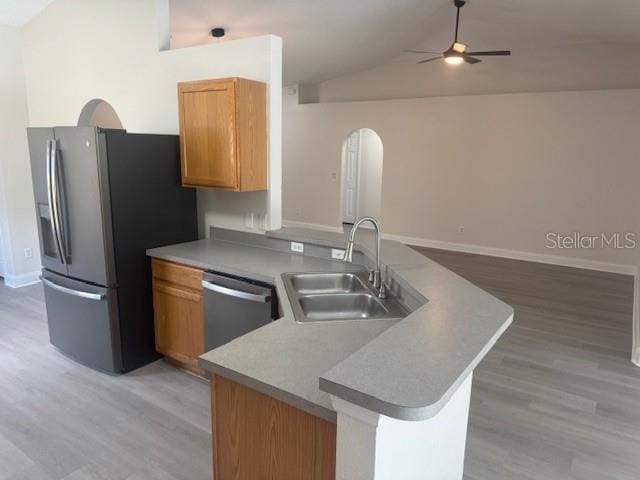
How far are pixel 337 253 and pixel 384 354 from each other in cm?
174

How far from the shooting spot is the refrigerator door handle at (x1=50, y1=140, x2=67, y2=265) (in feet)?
9.71

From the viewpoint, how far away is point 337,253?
298cm

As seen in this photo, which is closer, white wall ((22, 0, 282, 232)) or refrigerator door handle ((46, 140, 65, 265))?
refrigerator door handle ((46, 140, 65, 265))

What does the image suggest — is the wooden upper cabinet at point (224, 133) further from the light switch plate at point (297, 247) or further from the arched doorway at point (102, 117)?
the arched doorway at point (102, 117)

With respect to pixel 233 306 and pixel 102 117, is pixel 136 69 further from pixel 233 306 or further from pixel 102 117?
pixel 233 306

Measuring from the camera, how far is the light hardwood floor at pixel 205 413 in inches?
89.1

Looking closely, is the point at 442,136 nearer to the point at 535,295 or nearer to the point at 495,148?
the point at 495,148

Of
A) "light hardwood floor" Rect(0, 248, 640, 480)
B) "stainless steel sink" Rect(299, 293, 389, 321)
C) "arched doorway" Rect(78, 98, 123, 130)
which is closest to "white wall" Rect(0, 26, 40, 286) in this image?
"arched doorway" Rect(78, 98, 123, 130)

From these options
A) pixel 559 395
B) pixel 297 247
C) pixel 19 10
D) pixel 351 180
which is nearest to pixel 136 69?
pixel 19 10

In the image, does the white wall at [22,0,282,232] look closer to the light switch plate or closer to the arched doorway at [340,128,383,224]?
the light switch plate

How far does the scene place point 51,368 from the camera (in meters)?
3.21

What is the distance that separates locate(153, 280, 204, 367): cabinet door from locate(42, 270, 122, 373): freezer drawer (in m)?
0.29

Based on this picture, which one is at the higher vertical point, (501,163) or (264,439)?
(501,163)

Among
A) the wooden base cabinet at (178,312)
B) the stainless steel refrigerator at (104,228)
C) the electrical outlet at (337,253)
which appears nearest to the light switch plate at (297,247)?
the electrical outlet at (337,253)
